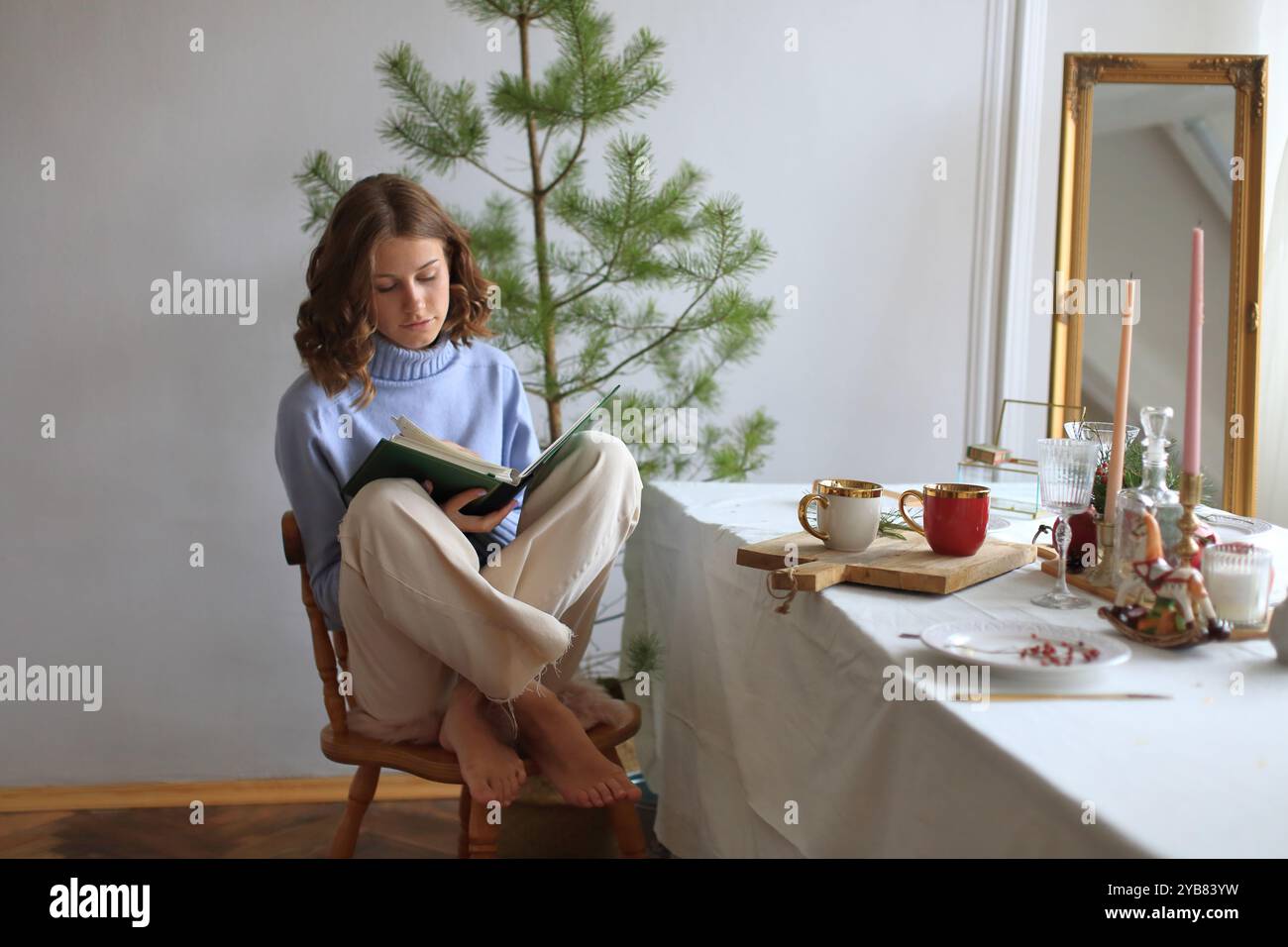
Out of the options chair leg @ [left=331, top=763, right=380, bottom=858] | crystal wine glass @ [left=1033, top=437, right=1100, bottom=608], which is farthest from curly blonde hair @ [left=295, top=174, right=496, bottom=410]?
crystal wine glass @ [left=1033, top=437, right=1100, bottom=608]

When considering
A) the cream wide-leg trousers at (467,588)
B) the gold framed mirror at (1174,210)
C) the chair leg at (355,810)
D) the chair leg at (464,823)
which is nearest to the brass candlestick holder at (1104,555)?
the cream wide-leg trousers at (467,588)

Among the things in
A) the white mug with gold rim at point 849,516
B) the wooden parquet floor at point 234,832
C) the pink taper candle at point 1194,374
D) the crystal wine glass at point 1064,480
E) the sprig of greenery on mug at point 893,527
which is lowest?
the wooden parquet floor at point 234,832

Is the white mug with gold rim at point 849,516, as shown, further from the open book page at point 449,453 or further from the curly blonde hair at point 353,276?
the curly blonde hair at point 353,276

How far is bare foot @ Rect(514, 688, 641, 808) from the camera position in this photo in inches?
57.2

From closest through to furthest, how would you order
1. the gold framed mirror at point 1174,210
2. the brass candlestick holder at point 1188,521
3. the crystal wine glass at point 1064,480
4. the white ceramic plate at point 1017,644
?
the white ceramic plate at point 1017,644, the brass candlestick holder at point 1188,521, the crystal wine glass at point 1064,480, the gold framed mirror at point 1174,210

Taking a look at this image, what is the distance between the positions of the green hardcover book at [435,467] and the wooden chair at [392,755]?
200 mm

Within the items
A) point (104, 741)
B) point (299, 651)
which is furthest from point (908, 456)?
point (104, 741)

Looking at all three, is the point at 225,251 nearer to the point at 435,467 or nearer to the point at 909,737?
the point at 435,467

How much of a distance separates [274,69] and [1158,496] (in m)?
2.01

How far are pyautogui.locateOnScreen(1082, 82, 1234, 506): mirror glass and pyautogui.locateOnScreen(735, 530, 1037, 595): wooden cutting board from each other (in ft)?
5.04

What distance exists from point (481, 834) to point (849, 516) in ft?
2.04

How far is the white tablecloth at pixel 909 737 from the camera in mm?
692

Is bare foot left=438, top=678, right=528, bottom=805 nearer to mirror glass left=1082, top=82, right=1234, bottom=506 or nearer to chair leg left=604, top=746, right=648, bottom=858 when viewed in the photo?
chair leg left=604, top=746, right=648, bottom=858

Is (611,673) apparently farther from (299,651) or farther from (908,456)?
(908,456)
